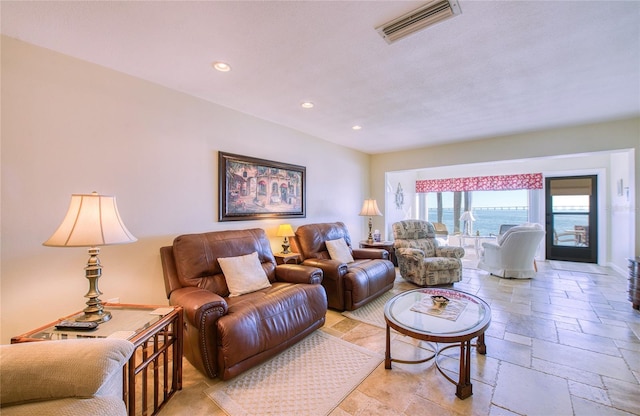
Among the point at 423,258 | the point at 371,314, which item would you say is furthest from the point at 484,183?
the point at 371,314

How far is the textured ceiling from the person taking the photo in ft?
5.26

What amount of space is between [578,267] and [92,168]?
7.65 m

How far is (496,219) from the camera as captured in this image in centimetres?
660

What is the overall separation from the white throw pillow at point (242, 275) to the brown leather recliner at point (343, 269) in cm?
81

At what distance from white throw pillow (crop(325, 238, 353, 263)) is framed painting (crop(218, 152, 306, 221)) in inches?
27.1

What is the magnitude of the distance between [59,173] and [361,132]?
3.54 m

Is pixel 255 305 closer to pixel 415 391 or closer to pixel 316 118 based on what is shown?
pixel 415 391

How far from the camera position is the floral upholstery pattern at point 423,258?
3955mm

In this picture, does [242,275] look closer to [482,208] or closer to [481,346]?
[481,346]

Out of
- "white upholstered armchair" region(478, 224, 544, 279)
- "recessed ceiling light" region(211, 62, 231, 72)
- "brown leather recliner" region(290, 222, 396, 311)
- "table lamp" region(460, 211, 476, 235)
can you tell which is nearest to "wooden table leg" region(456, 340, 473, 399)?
"brown leather recliner" region(290, 222, 396, 311)

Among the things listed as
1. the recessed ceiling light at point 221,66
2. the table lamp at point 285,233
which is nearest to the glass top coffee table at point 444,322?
the table lamp at point 285,233

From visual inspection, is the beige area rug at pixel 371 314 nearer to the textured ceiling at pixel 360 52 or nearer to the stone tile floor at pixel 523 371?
the stone tile floor at pixel 523 371

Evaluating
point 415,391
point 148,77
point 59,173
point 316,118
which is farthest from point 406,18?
point 59,173

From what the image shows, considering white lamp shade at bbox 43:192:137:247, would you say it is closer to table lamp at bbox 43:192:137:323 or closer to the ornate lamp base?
table lamp at bbox 43:192:137:323
